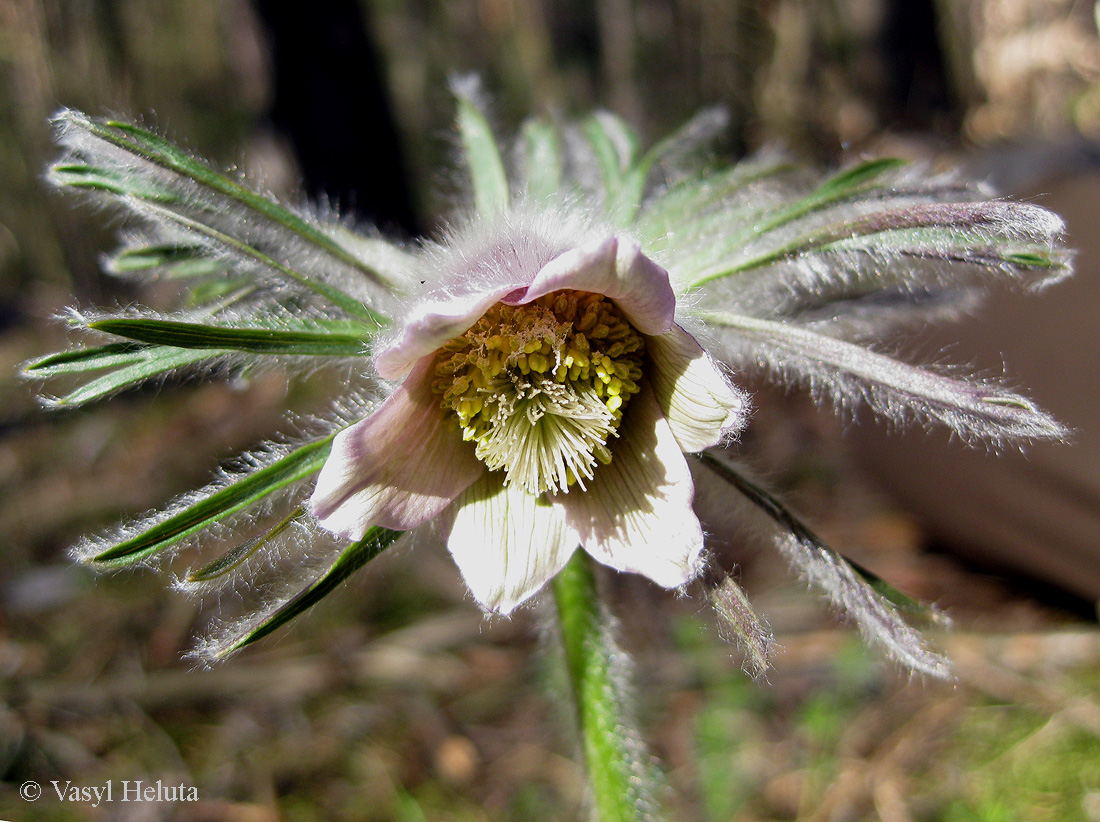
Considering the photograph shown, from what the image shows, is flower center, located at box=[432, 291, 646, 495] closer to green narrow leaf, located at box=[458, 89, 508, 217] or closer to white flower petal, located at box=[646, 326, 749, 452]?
white flower petal, located at box=[646, 326, 749, 452]

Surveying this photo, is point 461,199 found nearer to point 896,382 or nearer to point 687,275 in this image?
point 687,275

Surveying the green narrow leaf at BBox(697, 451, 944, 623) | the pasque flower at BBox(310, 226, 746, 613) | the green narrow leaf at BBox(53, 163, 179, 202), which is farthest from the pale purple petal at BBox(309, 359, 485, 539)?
the green narrow leaf at BBox(53, 163, 179, 202)

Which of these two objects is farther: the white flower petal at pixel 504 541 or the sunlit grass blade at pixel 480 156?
the sunlit grass blade at pixel 480 156

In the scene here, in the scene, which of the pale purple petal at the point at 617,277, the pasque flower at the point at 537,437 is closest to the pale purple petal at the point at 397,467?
the pasque flower at the point at 537,437

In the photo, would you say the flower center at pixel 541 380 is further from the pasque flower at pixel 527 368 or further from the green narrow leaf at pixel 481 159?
the green narrow leaf at pixel 481 159

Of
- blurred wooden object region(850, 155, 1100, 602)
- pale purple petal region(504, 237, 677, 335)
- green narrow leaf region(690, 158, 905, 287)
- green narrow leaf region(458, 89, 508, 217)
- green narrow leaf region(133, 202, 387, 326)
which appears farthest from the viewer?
blurred wooden object region(850, 155, 1100, 602)

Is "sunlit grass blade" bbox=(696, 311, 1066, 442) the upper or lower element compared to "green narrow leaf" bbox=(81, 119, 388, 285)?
lower

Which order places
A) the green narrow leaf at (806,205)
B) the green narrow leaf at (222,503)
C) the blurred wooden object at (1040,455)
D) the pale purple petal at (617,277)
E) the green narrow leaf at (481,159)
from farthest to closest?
the blurred wooden object at (1040,455)
the green narrow leaf at (481,159)
the green narrow leaf at (806,205)
the green narrow leaf at (222,503)
the pale purple petal at (617,277)
